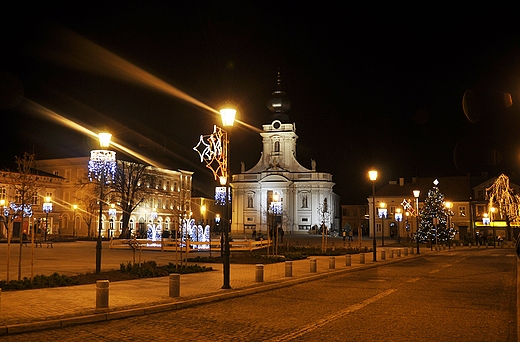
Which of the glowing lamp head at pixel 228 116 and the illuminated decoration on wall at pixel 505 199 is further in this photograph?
the illuminated decoration on wall at pixel 505 199

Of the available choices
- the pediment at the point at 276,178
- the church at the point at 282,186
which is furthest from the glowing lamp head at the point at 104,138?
the pediment at the point at 276,178

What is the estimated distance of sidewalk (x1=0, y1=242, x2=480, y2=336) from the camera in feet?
36.1

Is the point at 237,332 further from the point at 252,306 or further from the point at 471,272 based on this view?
the point at 471,272

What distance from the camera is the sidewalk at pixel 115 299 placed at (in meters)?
11.0

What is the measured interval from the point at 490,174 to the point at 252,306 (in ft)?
304

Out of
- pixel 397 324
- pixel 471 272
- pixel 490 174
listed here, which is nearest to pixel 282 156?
pixel 490 174

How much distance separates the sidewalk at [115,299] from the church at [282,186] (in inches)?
3004

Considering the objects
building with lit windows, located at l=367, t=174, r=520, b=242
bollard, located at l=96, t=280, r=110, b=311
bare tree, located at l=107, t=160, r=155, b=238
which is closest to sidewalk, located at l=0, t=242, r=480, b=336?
bollard, located at l=96, t=280, r=110, b=311

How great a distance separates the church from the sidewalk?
76.3 m

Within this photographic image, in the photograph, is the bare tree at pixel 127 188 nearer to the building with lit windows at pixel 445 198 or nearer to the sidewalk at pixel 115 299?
the building with lit windows at pixel 445 198

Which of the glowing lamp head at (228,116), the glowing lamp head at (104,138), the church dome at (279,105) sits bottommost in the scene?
the glowing lamp head at (104,138)

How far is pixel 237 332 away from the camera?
10.3 metres

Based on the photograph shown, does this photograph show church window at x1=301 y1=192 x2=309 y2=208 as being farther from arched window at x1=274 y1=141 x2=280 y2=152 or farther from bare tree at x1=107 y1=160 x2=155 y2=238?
bare tree at x1=107 y1=160 x2=155 y2=238

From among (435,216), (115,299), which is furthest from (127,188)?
(115,299)
